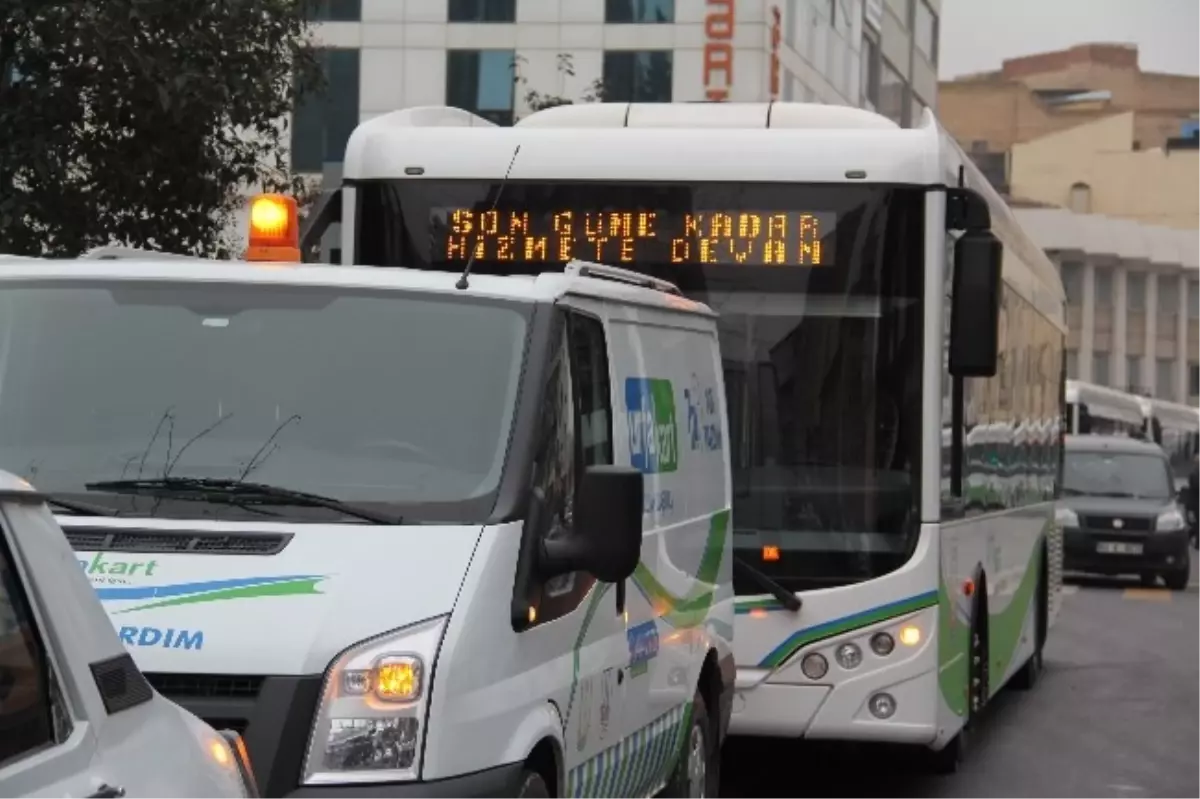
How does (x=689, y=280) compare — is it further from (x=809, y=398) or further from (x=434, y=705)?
(x=434, y=705)

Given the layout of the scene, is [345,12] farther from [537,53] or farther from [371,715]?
[371,715]

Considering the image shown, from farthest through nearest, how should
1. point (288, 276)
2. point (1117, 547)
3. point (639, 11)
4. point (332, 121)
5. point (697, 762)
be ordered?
point (332, 121) < point (639, 11) < point (1117, 547) < point (697, 762) < point (288, 276)

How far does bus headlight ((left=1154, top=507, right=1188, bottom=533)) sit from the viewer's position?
30406mm

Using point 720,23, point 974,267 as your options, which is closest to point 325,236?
point 974,267

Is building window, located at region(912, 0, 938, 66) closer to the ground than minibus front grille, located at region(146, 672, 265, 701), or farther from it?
farther from it

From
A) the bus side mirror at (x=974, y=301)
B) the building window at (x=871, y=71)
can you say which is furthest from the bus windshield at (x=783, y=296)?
A: the building window at (x=871, y=71)

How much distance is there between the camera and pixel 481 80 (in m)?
56.3

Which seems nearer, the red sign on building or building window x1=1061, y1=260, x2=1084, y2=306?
the red sign on building

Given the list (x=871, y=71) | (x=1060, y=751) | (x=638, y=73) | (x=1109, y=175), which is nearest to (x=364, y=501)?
(x=1060, y=751)

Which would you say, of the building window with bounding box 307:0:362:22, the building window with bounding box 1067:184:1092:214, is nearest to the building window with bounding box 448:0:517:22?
the building window with bounding box 307:0:362:22

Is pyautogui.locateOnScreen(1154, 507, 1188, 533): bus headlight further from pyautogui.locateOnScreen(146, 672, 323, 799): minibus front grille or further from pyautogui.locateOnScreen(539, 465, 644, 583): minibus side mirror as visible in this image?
pyautogui.locateOnScreen(146, 672, 323, 799): minibus front grille

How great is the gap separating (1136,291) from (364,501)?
10333 cm

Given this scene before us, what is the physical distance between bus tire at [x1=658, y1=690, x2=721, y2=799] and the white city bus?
1136mm

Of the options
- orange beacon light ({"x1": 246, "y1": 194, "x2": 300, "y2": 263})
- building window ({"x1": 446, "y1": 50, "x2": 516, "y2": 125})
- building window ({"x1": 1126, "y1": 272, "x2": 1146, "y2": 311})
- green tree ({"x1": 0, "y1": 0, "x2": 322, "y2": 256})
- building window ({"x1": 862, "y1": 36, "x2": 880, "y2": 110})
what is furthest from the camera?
building window ({"x1": 1126, "y1": 272, "x2": 1146, "y2": 311})
